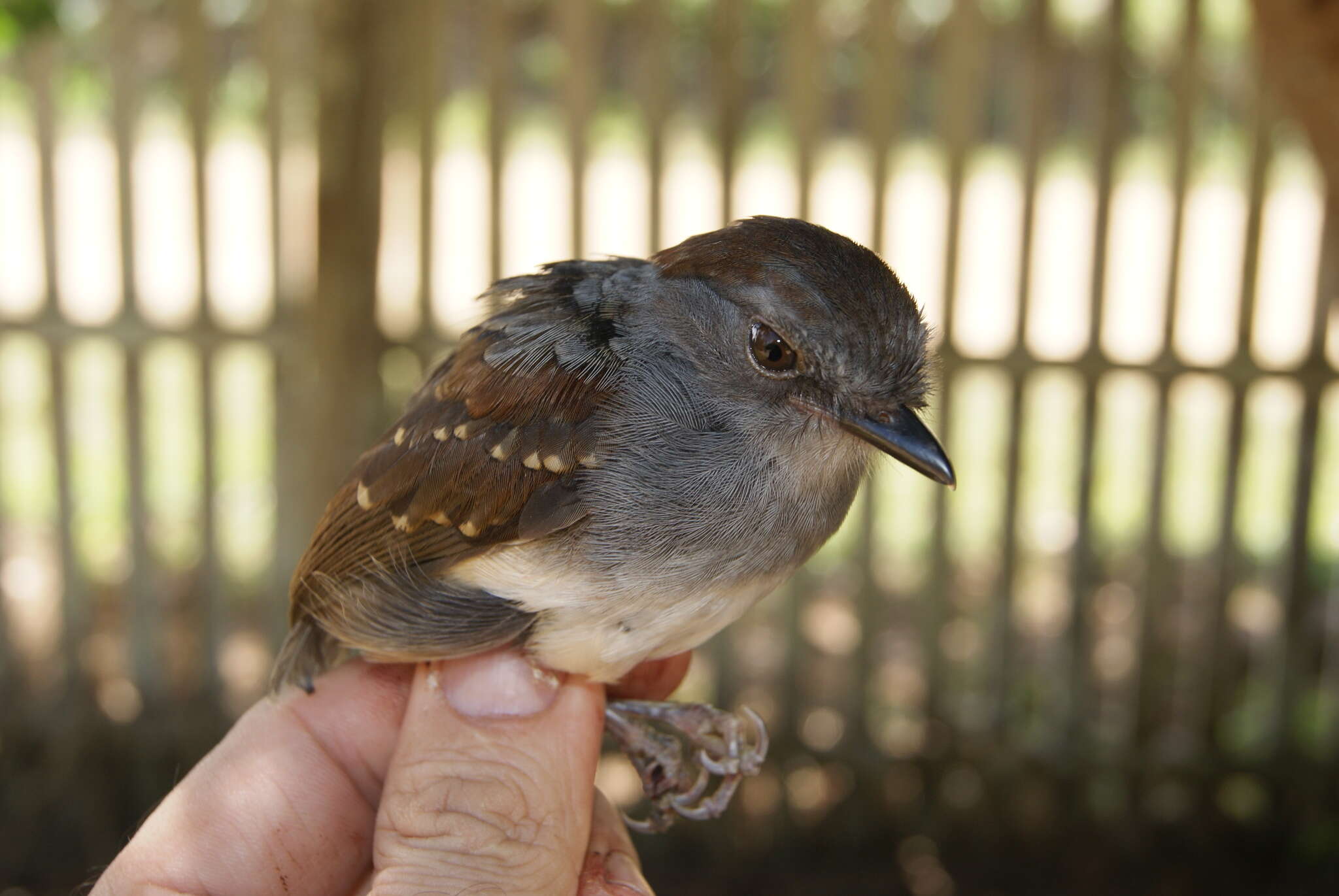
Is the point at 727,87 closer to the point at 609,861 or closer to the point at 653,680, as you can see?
the point at 653,680

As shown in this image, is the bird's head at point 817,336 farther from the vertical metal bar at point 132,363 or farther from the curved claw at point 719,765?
the vertical metal bar at point 132,363

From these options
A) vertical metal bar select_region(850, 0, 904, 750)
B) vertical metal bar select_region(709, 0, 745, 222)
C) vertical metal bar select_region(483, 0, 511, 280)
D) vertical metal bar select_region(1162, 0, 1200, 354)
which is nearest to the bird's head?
vertical metal bar select_region(850, 0, 904, 750)

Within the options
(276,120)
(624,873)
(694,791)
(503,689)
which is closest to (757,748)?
(694,791)

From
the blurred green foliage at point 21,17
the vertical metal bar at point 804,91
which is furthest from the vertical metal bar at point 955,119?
the blurred green foliage at point 21,17

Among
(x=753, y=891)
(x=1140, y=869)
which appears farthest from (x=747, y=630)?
(x=1140, y=869)

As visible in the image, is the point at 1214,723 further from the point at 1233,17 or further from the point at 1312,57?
the point at 1233,17

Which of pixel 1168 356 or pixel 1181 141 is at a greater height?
pixel 1181 141
